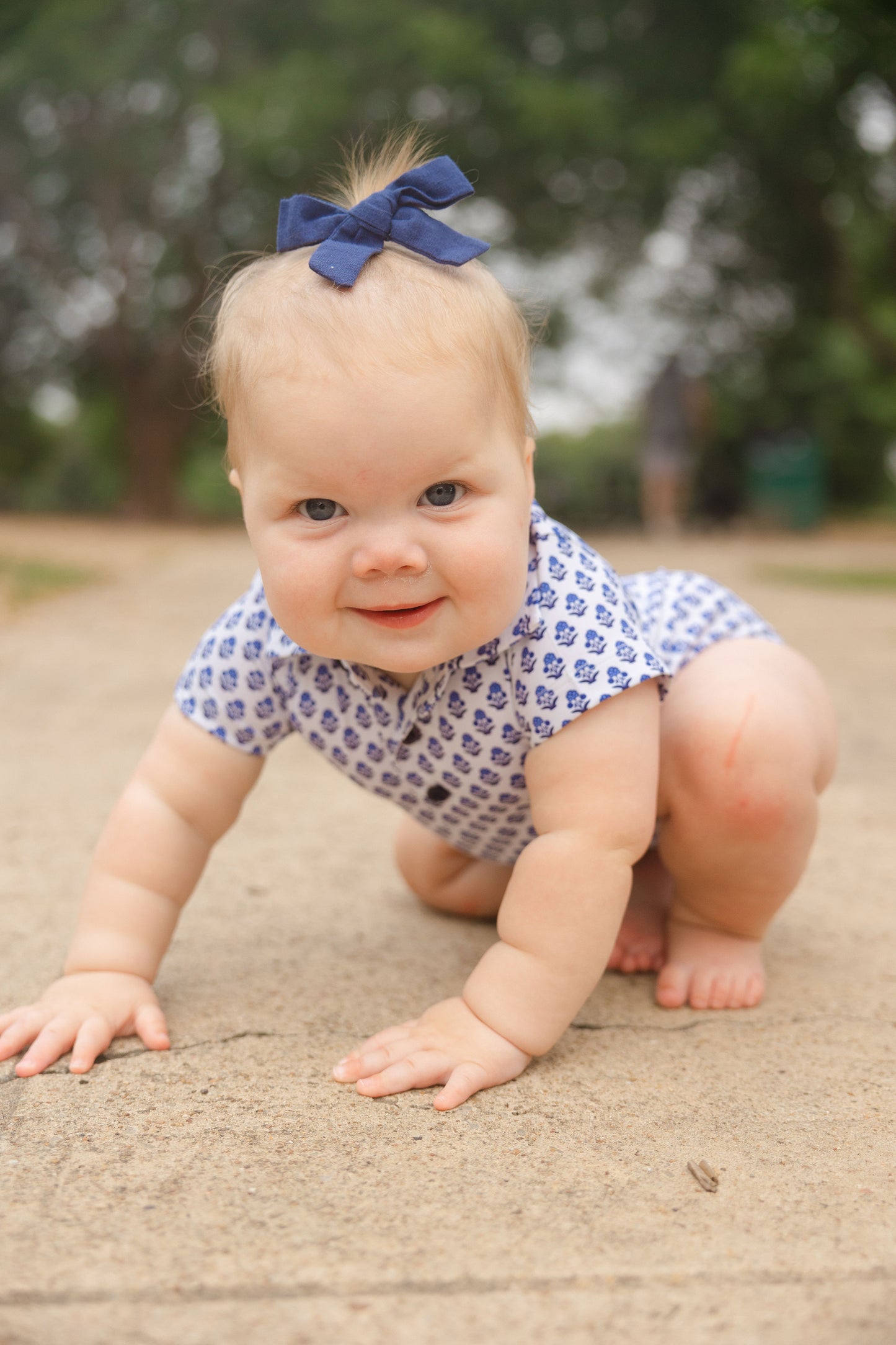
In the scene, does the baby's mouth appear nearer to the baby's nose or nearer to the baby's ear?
the baby's nose

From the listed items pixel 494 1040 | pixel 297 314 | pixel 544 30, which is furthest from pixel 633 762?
pixel 544 30

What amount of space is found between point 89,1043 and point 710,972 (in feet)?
2.32

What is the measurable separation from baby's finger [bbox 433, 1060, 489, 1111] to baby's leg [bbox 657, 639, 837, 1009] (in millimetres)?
326

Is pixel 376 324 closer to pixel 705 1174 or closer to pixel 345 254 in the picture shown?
pixel 345 254

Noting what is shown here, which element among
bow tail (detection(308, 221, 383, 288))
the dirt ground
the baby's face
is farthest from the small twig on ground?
bow tail (detection(308, 221, 383, 288))

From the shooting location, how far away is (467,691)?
1314mm

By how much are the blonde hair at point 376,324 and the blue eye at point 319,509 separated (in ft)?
0.40

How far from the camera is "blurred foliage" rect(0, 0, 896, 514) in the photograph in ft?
33.7

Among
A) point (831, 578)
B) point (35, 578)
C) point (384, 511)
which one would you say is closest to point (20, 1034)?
point (384, 511)

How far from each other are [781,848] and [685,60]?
1096 cm

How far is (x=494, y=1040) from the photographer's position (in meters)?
1.24

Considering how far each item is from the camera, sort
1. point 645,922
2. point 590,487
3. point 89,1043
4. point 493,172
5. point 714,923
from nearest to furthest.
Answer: point 89,1043 < point 714,923 < point 645,922 < point 493,172 < point 590,487

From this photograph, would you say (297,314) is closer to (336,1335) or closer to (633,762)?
(633,762)

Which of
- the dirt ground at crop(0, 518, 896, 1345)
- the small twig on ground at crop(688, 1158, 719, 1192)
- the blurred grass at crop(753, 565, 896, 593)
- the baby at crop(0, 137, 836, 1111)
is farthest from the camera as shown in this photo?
the blurred grass at crop(753, 565, 896, 593)
